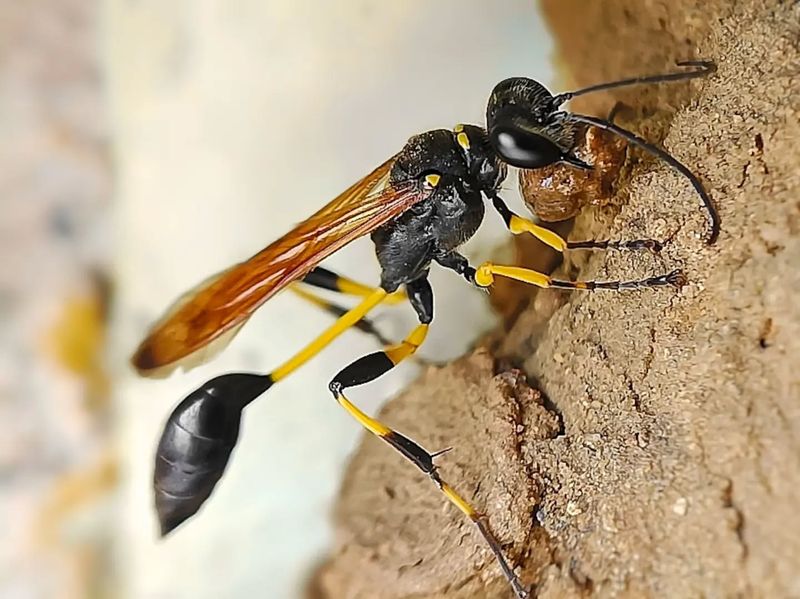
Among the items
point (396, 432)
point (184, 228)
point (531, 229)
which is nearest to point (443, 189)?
point (531, 229)

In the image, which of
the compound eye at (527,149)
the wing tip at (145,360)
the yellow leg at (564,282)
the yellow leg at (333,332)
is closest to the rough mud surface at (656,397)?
the yellow leg at (564,282)

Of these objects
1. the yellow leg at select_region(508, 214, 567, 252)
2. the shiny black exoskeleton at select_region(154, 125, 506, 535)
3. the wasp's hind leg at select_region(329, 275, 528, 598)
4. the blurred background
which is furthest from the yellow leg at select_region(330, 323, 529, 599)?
the yellow leg at select_region(508, 214, 567, 252)

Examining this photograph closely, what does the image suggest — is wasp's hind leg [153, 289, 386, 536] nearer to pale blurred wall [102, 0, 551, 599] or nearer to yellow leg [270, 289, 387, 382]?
yellow leg [270, 289, 387, 382]

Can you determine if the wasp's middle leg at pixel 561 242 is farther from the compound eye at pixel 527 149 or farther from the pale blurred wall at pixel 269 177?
the pale blurred wall at pixel 269 177

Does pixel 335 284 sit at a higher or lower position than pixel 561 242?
higher

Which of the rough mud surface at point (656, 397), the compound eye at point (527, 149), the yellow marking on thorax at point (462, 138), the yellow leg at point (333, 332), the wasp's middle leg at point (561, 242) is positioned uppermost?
Answer: the yellow marking on thorax at point (462, 138)

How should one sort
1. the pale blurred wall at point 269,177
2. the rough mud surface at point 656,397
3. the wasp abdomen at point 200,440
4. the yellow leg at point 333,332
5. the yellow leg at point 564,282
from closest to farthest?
the rough mud surface at point 656,397, the yellow leg at point 564,282, the wasp abdomen at point 200,440, the yellow leg at point 333,332, the pale blurred wall at point 269,177

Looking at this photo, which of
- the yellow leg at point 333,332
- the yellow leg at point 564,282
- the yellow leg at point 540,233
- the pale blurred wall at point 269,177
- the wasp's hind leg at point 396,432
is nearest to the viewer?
the yellow leg at point 564,282

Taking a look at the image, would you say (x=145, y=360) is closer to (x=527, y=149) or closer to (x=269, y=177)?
(x=269, y=177)
